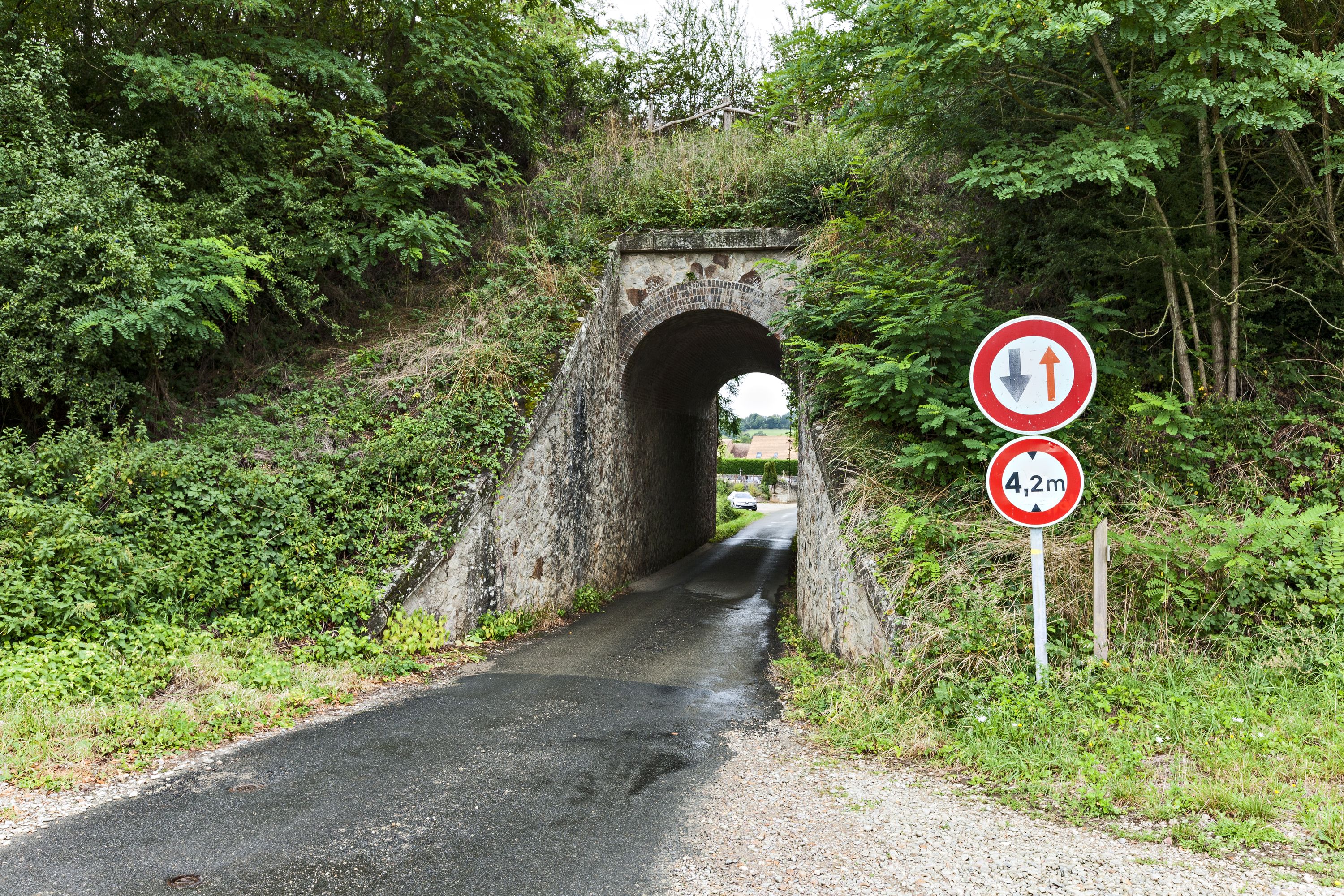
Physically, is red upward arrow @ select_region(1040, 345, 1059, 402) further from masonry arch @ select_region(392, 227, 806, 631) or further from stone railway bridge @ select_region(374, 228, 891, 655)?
masonry arch @ select_region(392, 227, 806, 631)

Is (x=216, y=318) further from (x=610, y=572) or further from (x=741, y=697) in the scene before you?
(x=741, y=697)

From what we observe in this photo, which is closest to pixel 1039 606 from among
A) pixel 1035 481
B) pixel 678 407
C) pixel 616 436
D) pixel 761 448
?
pixel 1035 481

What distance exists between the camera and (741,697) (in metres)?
6.32

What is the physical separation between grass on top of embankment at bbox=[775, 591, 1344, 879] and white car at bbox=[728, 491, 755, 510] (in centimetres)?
2532

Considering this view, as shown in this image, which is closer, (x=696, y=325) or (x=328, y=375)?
(x=328, y=375)

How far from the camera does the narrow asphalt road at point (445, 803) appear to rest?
10.4 feet

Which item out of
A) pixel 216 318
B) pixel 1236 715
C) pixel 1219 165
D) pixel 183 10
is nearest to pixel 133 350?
pixel 216 318

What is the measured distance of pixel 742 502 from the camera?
32344 millimetres

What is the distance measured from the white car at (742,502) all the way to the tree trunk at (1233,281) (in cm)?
2386

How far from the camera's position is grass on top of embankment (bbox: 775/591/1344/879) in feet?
11.0

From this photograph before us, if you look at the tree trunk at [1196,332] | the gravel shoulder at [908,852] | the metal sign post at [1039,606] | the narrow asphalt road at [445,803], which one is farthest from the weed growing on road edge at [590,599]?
the tree trunk at [1196,332]

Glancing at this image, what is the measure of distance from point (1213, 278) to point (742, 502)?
1034 inches

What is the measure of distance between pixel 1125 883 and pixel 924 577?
8.81ft

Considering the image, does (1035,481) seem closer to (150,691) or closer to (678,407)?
(150,691)
